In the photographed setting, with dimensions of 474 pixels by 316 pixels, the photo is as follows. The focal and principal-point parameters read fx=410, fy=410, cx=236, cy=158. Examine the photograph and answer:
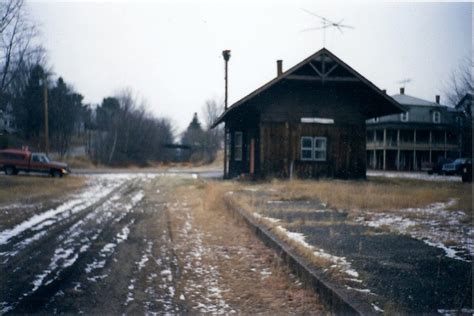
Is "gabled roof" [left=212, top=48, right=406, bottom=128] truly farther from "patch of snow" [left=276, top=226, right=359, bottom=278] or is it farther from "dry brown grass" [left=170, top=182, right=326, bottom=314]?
"patch of snow" [left=276, top=226, right=359, bottom=278]

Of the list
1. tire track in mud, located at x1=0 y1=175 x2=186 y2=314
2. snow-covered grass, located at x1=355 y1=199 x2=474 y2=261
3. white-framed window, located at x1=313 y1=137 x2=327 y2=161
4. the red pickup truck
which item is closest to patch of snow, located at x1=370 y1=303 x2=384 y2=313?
tire track in mud, located at x1=0 y1=175 x2=186 y2=314

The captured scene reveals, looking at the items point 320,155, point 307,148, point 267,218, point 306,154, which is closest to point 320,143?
point 320,155

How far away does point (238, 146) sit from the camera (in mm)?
24828

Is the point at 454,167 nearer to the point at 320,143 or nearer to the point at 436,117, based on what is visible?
the point at 436,117

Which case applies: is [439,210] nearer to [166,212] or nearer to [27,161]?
[166,212]

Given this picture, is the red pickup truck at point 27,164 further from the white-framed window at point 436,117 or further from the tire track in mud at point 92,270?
the white-framed window at point 436,117

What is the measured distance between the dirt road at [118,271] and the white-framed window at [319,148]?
12.8 m

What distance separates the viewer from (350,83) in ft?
68.0

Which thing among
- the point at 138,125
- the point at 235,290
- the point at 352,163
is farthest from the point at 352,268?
the point at 138,125

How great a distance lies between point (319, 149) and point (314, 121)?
1.47 m

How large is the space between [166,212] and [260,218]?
362 centimetres

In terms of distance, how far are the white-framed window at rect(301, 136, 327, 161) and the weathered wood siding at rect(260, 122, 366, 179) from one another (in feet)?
0.60

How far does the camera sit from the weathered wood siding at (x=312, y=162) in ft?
67.1

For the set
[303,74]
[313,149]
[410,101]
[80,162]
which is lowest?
[80,162]
